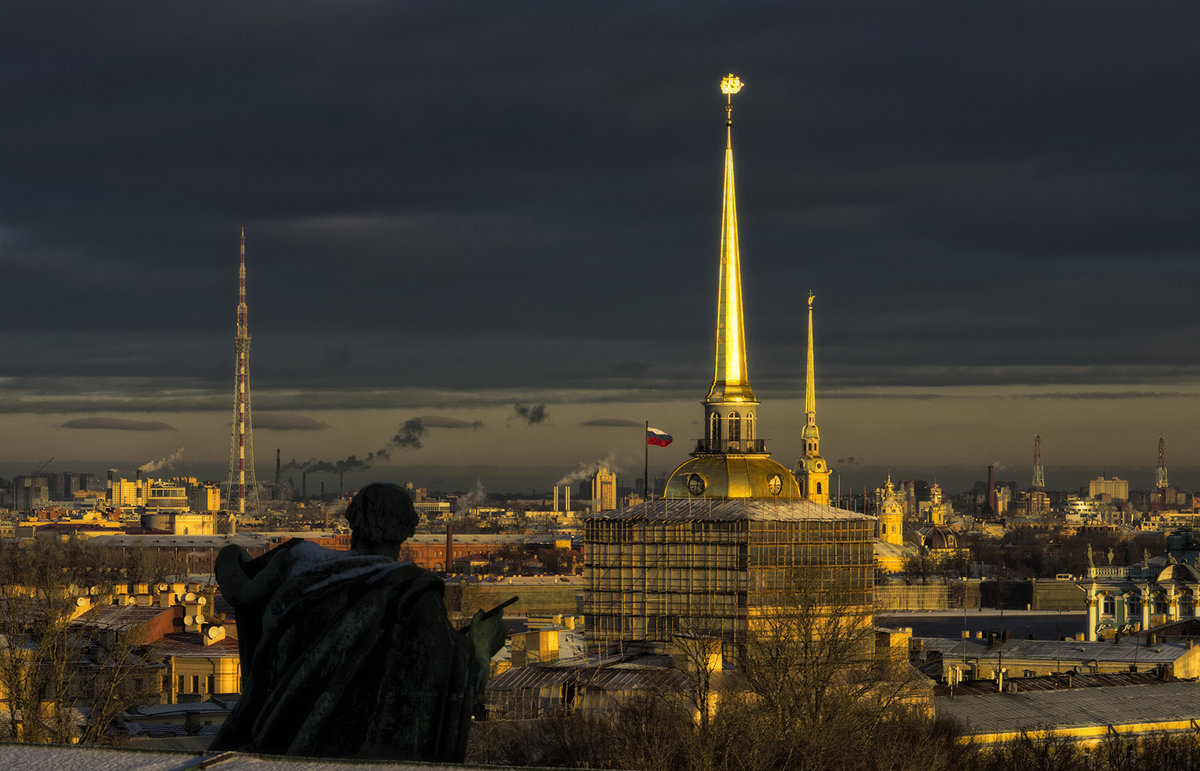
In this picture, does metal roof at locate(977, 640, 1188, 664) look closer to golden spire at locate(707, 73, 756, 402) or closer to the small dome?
golden spire at locate(707, 73, 756, 402)

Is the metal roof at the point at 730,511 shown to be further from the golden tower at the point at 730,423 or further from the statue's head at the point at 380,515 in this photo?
the statue's head at the point at 380,515

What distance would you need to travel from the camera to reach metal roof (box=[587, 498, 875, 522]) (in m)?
80.9

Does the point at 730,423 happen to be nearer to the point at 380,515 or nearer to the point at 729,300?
the point at 729,300

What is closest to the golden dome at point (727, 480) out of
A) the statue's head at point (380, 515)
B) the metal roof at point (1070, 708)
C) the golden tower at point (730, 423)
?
the golden tower at point (730, 423)

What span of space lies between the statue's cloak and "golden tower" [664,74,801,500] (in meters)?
73.7

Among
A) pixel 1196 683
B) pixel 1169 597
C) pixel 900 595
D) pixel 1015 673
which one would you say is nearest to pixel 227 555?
pixel 1196 683

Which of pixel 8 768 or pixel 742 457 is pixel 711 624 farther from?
pixel 8 768

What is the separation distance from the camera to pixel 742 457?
3334 inches

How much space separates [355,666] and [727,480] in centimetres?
7435

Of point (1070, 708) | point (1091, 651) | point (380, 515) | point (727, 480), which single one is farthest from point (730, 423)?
point (380, 515)

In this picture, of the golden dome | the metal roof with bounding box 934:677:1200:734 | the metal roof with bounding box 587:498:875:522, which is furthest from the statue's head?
the golden dome

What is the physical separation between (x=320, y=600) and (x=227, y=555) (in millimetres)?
660

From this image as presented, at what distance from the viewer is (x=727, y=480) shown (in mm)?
83125

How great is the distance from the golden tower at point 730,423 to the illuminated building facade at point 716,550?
0.24 ft
